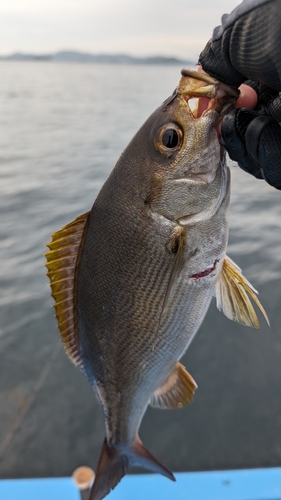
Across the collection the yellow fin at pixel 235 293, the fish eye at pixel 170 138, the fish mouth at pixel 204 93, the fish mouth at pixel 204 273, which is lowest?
the yellow fin at pixel 235 293

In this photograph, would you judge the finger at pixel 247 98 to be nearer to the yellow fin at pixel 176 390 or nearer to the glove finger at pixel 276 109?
the glove finger at pixel 276 109

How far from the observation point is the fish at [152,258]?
4.81 feet

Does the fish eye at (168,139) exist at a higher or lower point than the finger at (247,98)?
lower

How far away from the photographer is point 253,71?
4.04 feet

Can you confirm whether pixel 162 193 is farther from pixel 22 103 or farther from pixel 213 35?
pixel 22 103

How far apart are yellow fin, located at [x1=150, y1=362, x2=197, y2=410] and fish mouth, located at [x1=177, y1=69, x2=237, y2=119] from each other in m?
1.19

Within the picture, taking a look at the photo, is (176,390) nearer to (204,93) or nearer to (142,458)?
(142,458)

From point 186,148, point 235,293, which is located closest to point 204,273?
point 235,293

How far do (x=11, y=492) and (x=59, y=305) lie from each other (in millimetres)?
1734

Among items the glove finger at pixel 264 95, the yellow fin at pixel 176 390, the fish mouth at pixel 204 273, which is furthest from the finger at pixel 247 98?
the yellow fin at pixel 176 390

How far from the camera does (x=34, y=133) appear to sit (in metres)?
17.1

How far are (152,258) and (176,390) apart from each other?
0.79m

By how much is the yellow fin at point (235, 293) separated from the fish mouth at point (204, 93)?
603 millimetres

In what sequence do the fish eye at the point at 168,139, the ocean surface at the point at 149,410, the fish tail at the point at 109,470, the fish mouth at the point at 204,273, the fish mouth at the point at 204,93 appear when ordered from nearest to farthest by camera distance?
the fish mouth at the point at 204,93 → the fish eye at the point at 168,139 → the fish mouth at the point at 204,273 → the fish tail at the point at 109,470 → the ocean surface at the point at 149,410
